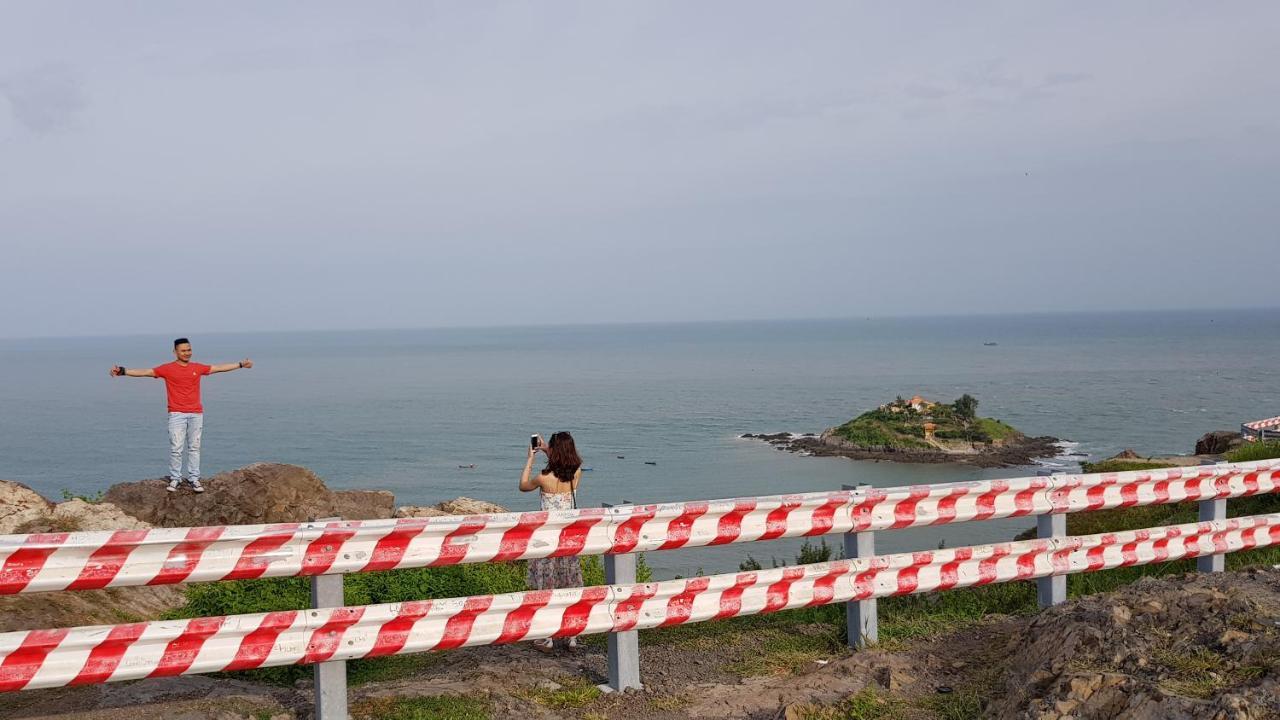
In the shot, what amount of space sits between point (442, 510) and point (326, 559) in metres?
19.3

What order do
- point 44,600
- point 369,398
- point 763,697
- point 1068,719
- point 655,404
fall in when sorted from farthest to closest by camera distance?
point 369,398 → point 655,404 → point 44,600 → point 763,697 → point 1068,719

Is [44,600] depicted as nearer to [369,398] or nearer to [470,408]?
[470,408]

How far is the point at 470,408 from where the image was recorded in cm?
11562

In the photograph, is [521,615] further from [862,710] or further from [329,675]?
[862,710]

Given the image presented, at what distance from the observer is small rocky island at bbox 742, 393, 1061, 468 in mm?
70625

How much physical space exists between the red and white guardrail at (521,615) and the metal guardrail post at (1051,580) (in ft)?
0.36

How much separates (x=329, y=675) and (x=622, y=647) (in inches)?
72.0

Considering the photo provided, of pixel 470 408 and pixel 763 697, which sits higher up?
pixel 763 697

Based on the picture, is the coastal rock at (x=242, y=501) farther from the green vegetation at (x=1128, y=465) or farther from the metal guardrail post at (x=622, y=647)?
the green vegetation at (x=1128, y=465)

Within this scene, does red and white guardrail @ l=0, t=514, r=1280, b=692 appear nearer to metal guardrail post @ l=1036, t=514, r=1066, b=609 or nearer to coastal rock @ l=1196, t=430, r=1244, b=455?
metal guardrail post @ l=1036, t=514, r=1066, b=609

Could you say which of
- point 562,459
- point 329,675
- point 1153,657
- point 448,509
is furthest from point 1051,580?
point 448,509

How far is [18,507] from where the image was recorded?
48.2 feet

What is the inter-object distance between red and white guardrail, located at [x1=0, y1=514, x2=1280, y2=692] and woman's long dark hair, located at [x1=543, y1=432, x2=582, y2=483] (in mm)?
2791

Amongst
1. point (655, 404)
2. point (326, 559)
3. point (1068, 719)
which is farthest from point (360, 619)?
point (655, 404)
